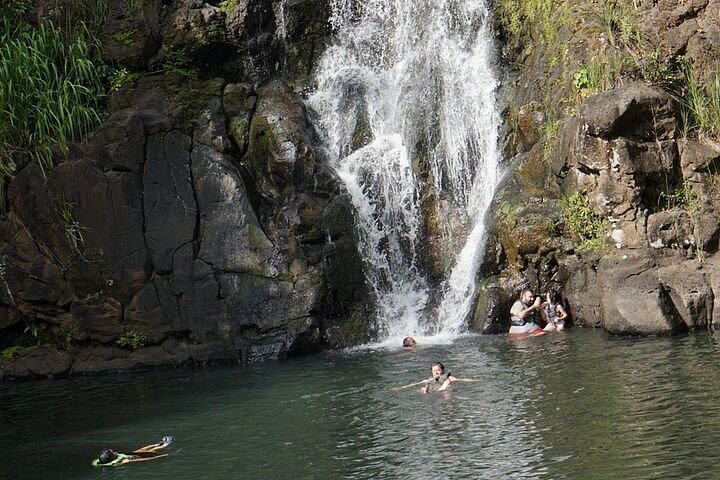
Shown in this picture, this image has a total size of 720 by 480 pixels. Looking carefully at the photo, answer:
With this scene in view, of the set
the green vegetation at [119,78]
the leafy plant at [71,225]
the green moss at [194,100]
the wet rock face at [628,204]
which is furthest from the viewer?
the green vegetation at [119,78]

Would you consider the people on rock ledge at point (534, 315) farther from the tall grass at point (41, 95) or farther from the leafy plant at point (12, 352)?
the leafy plant at point (12, 352)

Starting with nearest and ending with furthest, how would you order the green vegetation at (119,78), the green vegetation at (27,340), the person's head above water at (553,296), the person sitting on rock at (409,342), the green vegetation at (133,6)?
the person sitting on rock at (409,342) → the person's head above water at (553,296) → the green vegetation at (27,340) → the green vegetation at (119,78) → the green vegetation at (133,6)

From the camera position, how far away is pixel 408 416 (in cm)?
1045

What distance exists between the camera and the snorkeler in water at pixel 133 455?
9.41 m

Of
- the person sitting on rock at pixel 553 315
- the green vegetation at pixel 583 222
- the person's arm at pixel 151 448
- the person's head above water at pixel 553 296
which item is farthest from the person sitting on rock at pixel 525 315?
the person's arm at pixel 151 448

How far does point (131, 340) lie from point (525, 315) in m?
7.32

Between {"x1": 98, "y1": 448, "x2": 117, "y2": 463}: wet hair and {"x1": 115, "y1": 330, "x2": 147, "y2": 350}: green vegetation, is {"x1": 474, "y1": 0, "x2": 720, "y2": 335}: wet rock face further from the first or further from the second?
{"x1": 98, "y1": 448, "x2": 117, "y2": 463}: wet hair

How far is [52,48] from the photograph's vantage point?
698 inches

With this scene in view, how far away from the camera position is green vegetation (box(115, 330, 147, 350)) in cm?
1602

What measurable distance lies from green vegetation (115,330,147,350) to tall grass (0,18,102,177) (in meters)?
3.51

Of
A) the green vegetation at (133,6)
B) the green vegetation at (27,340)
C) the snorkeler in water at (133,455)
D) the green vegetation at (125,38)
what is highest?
the green vegetation at (133,6)

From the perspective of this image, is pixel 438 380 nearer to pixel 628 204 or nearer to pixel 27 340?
pixel 628 204

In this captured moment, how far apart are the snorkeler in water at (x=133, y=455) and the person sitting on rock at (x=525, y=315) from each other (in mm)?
7159

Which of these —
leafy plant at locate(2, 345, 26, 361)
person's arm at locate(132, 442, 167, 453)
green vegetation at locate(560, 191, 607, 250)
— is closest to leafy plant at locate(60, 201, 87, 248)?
leafy plant at locate(2, 345, 26, 361)
